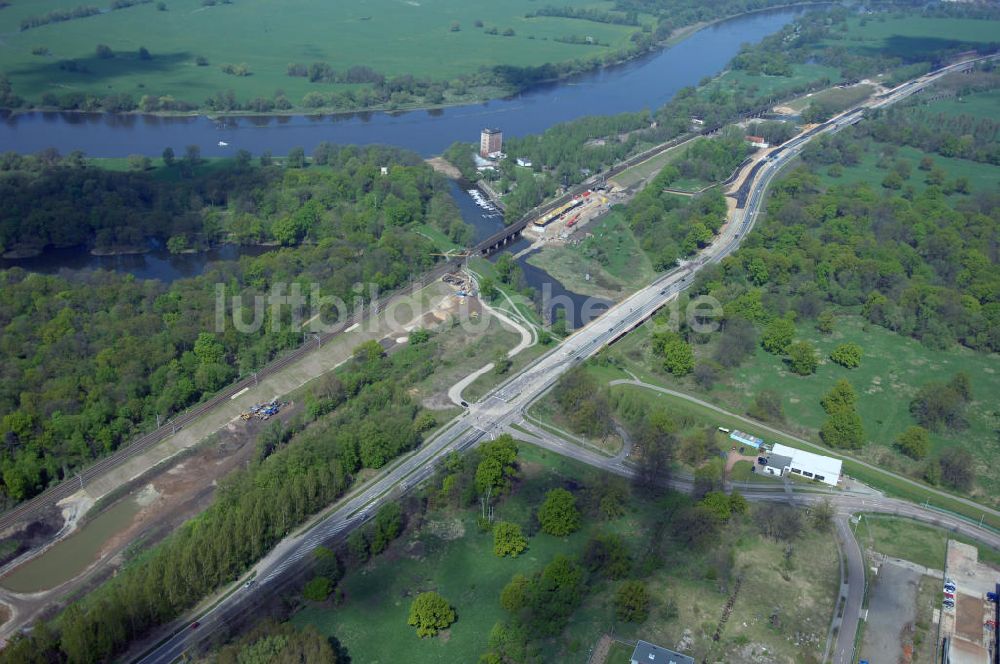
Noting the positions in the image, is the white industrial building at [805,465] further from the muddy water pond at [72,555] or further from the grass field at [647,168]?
the grass field at [647,168]

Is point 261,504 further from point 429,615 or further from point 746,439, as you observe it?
point 746,439

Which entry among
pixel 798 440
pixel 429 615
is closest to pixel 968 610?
pixel 798 440

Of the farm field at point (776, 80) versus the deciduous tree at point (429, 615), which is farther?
the farm field at point (776, 80)

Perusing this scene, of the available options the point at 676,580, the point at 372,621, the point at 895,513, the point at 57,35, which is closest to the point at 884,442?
the point at 895,513

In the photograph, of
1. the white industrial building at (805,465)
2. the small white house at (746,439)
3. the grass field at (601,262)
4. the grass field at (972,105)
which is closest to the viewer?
the white industrial building at (805,465)

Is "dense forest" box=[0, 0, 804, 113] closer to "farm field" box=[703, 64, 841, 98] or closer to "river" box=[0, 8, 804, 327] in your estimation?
"river" box=[0, 8, 804, 327]

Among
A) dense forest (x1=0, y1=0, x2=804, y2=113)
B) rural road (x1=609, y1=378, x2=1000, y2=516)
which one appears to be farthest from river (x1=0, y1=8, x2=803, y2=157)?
rural road (x1=609, y1=378, x2=1000, y2=516)

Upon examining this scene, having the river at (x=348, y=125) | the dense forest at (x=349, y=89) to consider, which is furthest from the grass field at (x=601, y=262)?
the dense forest at (x=349, y=89)
